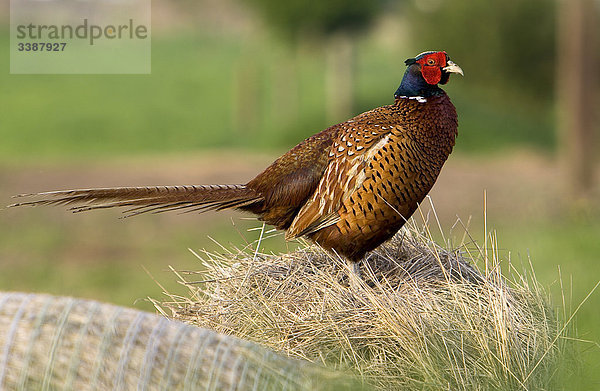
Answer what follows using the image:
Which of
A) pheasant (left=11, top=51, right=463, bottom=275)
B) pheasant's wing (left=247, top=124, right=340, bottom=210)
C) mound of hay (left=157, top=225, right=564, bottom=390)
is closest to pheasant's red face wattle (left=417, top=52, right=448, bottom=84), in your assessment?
pheasant (left=11, top=51, right=463, bottom=275)

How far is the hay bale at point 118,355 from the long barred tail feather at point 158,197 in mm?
952

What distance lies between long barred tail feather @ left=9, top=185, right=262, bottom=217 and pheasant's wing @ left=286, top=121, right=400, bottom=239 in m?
0.35

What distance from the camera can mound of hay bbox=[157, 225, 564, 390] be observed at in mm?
3979

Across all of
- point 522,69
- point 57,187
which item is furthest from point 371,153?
point 522,69

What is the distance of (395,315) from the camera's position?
4105 millimetres

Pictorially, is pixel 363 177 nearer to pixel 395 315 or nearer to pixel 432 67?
pixel 432 67

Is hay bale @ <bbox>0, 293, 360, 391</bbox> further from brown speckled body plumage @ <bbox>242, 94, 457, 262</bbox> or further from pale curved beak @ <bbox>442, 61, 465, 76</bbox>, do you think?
pale curved beak @ <bbox>442, 61, 465, 76</bbox>

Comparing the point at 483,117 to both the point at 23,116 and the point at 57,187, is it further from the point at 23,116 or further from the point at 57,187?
the point at 23,116

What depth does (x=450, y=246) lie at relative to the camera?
5.16 metres

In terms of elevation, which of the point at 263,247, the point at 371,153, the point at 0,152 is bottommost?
the point at 0,152

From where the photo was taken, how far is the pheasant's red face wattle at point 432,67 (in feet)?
15.0

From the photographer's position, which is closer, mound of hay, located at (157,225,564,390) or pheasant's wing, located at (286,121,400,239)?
mound of hay, located at (157,225,564,390)

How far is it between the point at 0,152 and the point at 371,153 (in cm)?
1556

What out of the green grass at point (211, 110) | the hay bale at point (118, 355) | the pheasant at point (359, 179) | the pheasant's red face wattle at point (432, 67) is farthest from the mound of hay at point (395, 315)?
the green grass at point (211, 110)
